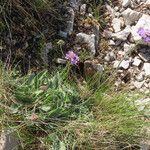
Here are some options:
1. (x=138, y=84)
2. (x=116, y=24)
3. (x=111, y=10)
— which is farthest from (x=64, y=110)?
(x=111, y=10)

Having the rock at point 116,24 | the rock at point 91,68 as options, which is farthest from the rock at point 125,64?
the rock at point 116,24

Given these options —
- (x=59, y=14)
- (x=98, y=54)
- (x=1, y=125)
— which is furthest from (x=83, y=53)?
(x=1, y=125)

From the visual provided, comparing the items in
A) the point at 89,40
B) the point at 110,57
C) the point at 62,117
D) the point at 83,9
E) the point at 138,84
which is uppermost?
the point at 83,9

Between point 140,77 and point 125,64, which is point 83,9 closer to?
point 125,64

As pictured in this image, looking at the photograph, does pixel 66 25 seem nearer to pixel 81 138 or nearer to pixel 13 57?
pixel 13 57

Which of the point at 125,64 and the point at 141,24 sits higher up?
the point at 141,24

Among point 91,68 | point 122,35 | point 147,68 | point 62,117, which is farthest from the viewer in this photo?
point 122,35
